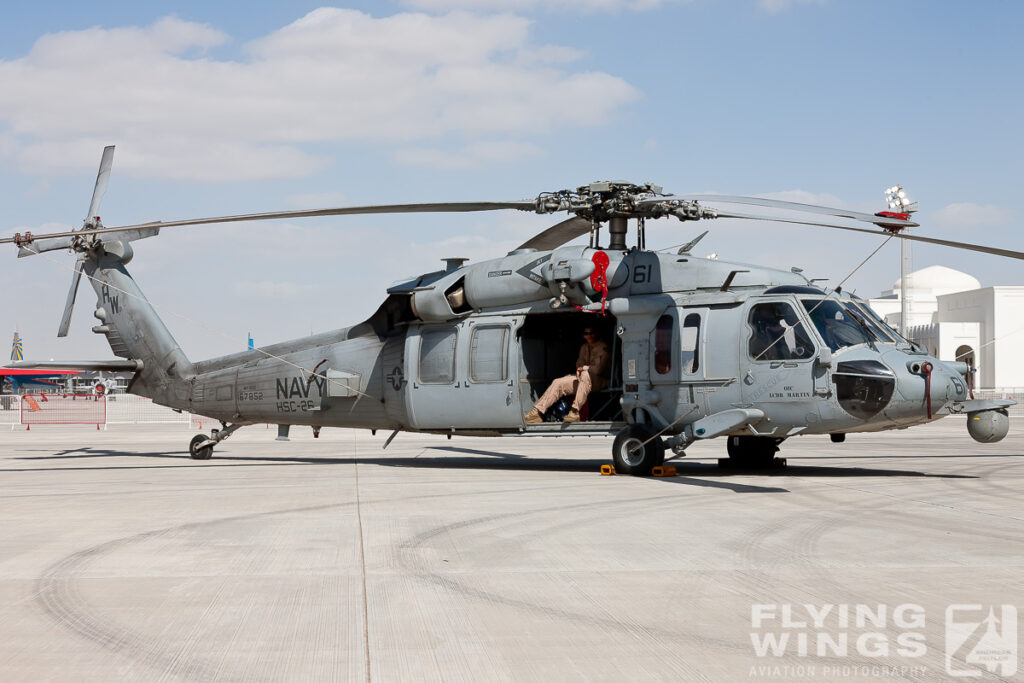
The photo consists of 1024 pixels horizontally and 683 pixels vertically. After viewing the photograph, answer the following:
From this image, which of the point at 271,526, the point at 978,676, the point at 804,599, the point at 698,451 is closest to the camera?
the point at 978,676

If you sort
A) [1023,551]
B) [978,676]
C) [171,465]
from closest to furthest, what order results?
[978,676], [1023,551], [171,465]

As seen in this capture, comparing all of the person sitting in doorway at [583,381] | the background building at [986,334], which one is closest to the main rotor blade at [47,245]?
the person sitting in doorway at [583,381]

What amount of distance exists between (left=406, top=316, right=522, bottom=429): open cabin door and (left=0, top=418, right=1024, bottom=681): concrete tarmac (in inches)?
91.2

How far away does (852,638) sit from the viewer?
478cm

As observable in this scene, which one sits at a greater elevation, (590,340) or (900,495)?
(590,340)

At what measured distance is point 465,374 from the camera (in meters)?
15.1

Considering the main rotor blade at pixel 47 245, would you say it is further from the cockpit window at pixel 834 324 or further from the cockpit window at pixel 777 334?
the cockpit window at pixel 834 324

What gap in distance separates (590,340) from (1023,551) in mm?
8327

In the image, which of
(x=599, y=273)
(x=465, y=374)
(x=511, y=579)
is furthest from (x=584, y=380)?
(x=511, y=579)

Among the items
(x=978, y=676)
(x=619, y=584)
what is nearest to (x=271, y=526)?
(x=619, y=584)

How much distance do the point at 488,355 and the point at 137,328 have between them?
302 inches

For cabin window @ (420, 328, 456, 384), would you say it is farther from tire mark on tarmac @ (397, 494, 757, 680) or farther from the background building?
the background building

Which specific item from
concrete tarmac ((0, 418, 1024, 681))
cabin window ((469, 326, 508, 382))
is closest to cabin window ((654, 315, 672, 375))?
concrete tarmac ((0, 418, 1024, 681))

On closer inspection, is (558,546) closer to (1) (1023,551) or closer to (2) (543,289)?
(1) (1023,551)
